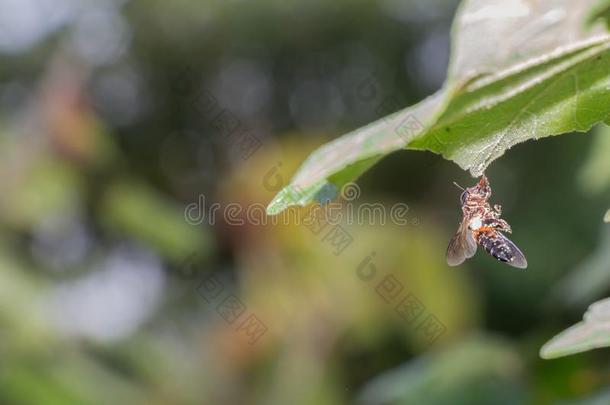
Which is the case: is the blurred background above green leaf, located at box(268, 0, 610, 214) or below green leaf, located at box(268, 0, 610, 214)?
above

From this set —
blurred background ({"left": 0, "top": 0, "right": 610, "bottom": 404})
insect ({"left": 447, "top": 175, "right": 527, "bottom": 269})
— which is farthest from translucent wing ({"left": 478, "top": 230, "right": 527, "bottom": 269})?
blurred background ({"left": 0, "top": 0, "right": 610, "bottom": 404})

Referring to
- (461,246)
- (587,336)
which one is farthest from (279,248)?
(587,336)

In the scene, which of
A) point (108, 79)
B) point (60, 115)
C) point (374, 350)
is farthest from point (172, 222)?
point (108, 79)

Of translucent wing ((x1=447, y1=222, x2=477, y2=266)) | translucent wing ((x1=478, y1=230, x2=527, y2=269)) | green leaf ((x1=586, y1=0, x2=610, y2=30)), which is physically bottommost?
green leaf ((x1=586, y1=0, x2=610, y2=30))

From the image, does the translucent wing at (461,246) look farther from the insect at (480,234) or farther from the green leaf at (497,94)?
the green leaf at (497,94)

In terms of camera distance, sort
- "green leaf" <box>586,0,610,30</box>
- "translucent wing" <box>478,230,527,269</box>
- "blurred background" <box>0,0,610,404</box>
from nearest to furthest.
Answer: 1. "green leaf" <box>586,0,610,30</box>
2. "translucent wing" <box>478,230,527,269</box>
3. "blurred background" <box>0,0,610,404</box>

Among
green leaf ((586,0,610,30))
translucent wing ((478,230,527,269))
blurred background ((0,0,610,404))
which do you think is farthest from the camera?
blurred background ((0,0,610,404))

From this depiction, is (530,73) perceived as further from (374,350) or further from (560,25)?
(374,350)

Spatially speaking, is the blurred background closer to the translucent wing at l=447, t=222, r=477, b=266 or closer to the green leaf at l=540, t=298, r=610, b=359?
the translucent wing at l=447, t=222, r=477, b=266
